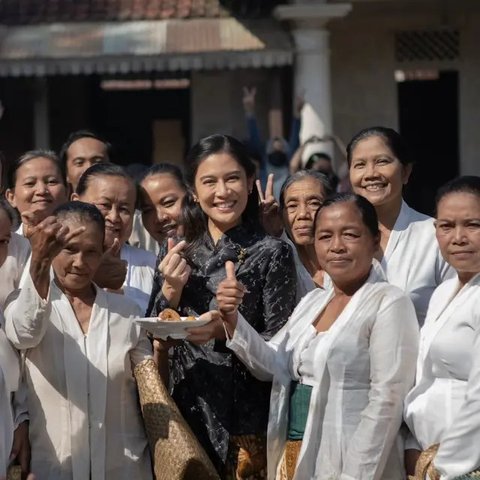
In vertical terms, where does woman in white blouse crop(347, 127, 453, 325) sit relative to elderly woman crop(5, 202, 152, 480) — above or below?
above

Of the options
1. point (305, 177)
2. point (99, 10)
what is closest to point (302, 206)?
point (305, 177)

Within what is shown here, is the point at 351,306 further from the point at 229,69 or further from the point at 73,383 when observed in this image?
the point at 229,69

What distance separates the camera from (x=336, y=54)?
15852mm

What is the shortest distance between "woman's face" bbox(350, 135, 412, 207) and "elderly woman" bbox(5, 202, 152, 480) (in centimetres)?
110

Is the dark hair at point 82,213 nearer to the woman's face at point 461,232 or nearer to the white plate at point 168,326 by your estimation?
the white plate at point 168,326

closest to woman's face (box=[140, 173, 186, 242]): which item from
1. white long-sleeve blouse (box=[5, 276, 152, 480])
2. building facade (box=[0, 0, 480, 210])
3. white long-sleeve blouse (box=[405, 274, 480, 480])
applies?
white long-sleeve blouse (box=[5, 276, 152, 480])

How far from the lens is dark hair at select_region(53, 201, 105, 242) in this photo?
5004mm

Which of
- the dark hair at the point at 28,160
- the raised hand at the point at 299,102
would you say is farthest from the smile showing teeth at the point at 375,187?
the raised hand at the point at 299,102

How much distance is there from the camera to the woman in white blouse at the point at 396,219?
5.22m

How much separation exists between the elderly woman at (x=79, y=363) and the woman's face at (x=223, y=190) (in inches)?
16.9

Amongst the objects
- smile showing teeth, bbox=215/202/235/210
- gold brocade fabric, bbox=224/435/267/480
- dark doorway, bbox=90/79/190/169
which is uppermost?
dark doorway, bbox=90/79/190/169

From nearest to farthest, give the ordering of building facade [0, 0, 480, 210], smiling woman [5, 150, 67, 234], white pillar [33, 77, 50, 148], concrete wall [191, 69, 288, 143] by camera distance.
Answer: smiling woman [5, 150, 67, 234] < building facade [0, 0, 480, 210] < concrete wall [191, 69, 288, 143] < white pillar [33, 77, 50, 148]

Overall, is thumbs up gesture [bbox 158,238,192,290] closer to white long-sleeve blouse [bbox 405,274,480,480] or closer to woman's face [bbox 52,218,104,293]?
woman's face [bbox 52,218,104,293]

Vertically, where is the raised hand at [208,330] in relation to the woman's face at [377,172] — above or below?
below
